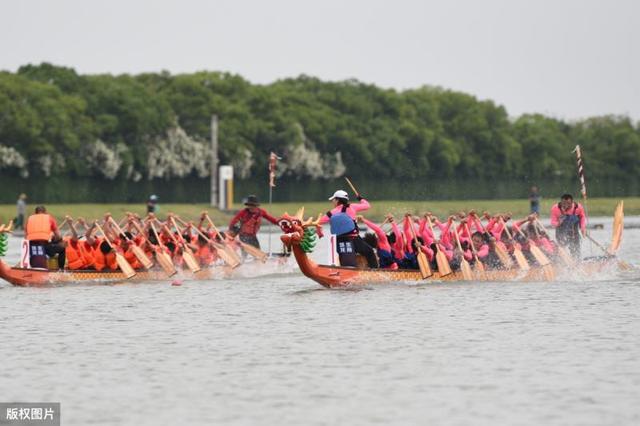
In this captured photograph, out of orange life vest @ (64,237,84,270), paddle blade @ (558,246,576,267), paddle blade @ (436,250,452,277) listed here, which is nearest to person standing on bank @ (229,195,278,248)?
orange life vest @ (64,237,84,270)

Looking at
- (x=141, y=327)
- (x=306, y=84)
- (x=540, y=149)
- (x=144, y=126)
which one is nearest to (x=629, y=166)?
(x=540, y=149)

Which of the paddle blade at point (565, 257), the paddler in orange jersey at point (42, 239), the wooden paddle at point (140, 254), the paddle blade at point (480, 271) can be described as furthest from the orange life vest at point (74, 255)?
the paddle blade at point (565, 257)

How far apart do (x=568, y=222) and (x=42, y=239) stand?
11782 mm

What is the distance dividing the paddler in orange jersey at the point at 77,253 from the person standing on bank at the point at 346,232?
18.9 ft

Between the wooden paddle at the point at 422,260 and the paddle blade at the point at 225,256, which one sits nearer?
the wooden paddle at the point at 422,260

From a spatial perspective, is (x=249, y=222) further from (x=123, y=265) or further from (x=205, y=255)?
(x=123, y=265)

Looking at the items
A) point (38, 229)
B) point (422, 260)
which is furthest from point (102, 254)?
point (422, 260)

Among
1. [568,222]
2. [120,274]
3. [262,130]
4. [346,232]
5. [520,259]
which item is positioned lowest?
[120,274]

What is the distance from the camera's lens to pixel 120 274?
34406mm

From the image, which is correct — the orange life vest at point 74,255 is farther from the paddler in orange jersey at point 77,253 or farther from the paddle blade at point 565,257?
the paddle blade at point 565,257

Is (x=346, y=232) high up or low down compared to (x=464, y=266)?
up

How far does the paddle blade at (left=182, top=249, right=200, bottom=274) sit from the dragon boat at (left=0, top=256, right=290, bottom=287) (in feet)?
1.47

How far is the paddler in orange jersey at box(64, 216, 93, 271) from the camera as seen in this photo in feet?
111

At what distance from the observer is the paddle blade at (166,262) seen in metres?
35.1
